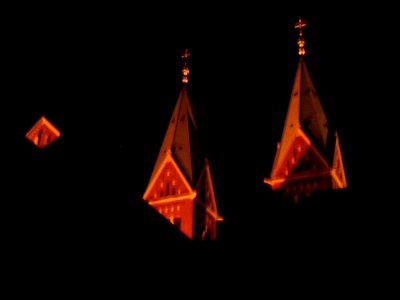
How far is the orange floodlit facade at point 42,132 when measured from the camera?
2494 cm

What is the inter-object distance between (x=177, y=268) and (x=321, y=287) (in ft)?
14.5

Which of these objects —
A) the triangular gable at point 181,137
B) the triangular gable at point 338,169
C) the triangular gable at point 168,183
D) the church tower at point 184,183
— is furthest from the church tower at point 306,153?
the triangular gable at point 168,183

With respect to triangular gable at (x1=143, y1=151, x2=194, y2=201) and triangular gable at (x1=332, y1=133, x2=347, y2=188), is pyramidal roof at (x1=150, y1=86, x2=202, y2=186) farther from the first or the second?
triangular gable at (x1=332, y1=133, x2=347, y2=188)

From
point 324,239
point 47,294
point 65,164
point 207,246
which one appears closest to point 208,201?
point 207,246

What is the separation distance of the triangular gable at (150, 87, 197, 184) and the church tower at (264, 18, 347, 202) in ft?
11.2

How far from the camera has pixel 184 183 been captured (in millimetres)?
24188

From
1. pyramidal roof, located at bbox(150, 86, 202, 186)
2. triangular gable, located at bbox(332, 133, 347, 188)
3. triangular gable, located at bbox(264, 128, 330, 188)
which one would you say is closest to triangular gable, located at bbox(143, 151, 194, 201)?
pyramidal roof, located at bbox(150, 86, 202, 186)

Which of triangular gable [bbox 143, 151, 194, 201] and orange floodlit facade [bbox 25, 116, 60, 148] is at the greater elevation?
orange floodlit facade [bbox 25, 116, 60, 148]

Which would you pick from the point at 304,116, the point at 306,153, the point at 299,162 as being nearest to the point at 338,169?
the point at 306,153

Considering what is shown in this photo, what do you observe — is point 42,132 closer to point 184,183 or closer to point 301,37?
point 184,183

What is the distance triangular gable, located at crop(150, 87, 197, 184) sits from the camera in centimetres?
2475

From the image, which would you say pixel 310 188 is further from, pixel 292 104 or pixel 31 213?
pixel 31 213

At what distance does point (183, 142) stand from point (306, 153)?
475cm

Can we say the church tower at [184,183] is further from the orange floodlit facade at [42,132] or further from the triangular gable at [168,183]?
the orange floodlit facade at [42,132]
